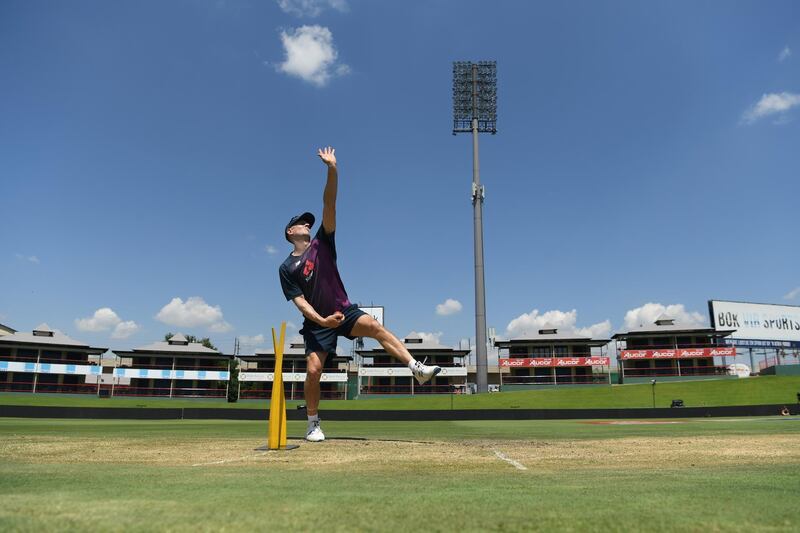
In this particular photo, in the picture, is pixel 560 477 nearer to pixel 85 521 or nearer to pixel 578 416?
pixel 85 521

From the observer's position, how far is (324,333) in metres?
6.67

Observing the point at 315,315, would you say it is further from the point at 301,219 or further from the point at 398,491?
the point at 398,491

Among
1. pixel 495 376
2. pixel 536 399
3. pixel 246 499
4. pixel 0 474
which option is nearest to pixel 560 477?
pixel 246 499

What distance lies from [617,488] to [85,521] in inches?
107

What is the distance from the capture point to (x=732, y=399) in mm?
42594

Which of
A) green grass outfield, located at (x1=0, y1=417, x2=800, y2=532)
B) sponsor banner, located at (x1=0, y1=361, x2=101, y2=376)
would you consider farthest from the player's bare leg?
sponsor banner, located at (x1=0, y1=361, x2=101, y2=376)

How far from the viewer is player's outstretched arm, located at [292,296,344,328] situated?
6215 mm

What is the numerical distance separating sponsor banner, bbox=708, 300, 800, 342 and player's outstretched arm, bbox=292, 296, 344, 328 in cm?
6997

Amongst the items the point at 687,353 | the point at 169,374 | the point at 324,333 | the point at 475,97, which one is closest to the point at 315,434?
the point at 324,333

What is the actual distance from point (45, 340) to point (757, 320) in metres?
89.0

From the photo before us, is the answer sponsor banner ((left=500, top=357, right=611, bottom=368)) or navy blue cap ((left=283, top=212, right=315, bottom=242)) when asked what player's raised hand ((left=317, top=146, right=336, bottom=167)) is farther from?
sponsor banner ((left=500, top=357, right=611, bottom=368))

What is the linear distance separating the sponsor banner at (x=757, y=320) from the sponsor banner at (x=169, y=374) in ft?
203

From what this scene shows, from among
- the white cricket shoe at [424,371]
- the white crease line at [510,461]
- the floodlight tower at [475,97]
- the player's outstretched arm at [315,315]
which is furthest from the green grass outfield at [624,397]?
the white crease line at [510,461]

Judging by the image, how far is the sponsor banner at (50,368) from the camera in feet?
194
